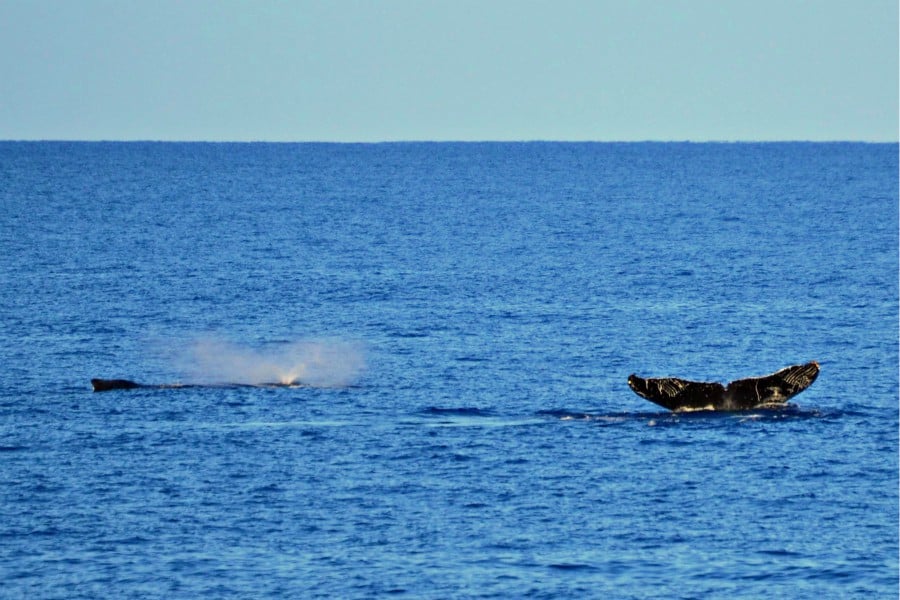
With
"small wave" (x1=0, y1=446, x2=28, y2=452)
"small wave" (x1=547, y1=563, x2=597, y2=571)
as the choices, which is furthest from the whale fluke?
"small wave" (x1=0, y1=446, x2=28, y2=452)

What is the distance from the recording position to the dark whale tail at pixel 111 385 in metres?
74.6

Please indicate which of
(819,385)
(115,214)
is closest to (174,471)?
(819,385)

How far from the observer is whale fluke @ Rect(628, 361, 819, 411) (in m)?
68.1

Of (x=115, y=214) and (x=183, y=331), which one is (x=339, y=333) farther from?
(x=115, y=214)

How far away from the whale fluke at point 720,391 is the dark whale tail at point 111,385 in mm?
22057

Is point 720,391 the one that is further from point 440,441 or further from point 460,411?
point 440,441

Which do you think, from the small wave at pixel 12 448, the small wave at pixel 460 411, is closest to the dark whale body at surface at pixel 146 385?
the small wave at pixel 460 411

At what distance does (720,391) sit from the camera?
68.7m

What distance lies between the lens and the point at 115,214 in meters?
198

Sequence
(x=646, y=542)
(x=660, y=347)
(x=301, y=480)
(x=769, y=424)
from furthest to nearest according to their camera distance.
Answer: (x=660, y=347) < (x=769, y=424) < (x=301, y=480) < (x=646, y=542)

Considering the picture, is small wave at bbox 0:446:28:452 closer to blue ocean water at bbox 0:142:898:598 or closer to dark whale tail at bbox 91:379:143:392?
blue ocean water at bbox 0:142:898:598

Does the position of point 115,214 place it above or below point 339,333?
above

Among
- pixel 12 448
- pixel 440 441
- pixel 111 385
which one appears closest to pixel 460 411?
pixel 440 441

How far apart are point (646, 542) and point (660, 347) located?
38191 millimetres
